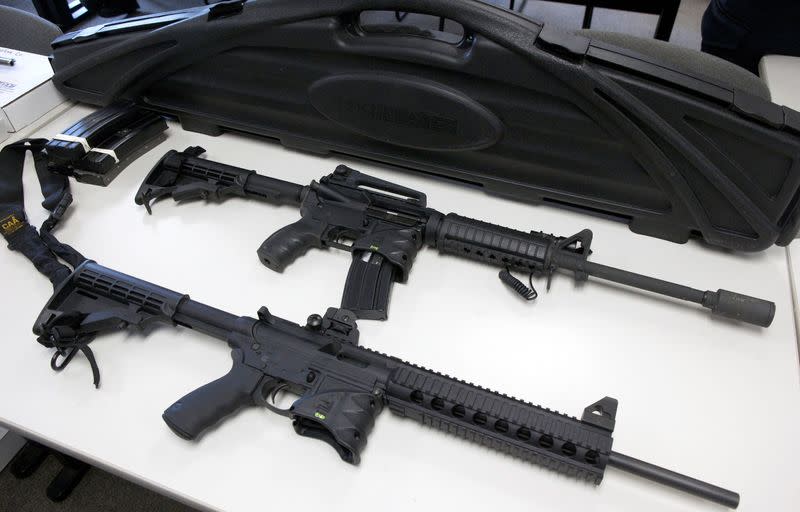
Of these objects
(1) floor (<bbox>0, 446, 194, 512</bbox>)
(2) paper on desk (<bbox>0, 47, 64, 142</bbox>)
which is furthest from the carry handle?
(1) floor (<bbox>0, 446, 194, 512</bbox>)

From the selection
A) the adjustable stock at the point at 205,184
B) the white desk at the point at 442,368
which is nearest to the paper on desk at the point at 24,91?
the white desk at the point at 442,368

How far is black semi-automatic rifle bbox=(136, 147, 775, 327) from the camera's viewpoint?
1.16 meters

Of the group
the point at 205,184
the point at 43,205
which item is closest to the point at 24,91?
the point at 43,205

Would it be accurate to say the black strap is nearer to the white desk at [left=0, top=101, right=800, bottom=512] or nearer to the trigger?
the white desk at [left=0, top=101, right=800, bottom=512]

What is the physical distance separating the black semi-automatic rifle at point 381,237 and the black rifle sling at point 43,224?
0.22m

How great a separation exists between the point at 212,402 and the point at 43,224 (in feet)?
2.27

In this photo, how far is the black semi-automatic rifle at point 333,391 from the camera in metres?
0.92

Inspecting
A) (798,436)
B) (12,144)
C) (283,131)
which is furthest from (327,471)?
(12,144)

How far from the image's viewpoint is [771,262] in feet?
4.10

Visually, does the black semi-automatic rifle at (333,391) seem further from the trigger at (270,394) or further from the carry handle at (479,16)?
the carry handle at (479,16)

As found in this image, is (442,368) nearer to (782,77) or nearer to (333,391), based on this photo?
(333,391)

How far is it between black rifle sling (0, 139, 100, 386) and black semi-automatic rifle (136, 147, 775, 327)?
216 millimetres

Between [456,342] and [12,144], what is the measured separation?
1.30 m

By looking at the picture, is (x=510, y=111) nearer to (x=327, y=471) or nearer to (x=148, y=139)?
(x=327, y=471)
